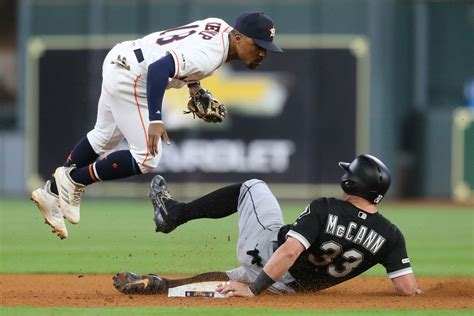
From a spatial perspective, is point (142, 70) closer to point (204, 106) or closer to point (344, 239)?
point (204, 106)

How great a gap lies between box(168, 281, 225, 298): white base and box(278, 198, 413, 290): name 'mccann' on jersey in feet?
1.67

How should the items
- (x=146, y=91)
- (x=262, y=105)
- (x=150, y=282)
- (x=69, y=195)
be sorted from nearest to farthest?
(x=150, y=282)
(x=146, y=91)
(x=69, y=195)
(x=262, y=105)

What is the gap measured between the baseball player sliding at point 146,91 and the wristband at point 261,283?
3.64 ft

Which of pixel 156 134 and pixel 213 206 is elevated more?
pixel 156 134

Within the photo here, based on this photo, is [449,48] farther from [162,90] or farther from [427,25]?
[162,90]

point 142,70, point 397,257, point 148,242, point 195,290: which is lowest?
point 148,242

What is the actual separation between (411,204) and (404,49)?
2.91 metres

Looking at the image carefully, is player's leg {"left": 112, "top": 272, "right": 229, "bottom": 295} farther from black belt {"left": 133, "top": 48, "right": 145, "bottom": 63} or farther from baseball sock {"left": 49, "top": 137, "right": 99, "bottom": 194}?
black belt {"left": 133, "top": 48, "right": 145, "bottom": 63}

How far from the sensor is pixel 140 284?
21.9 ft

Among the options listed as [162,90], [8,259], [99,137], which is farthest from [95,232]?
[162,90]

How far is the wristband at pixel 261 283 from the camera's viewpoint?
6.15m

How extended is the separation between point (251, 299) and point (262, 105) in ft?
35.8

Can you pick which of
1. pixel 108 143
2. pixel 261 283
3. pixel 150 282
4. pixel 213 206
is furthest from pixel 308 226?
pixel 108 143

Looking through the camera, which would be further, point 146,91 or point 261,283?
point 146,91
